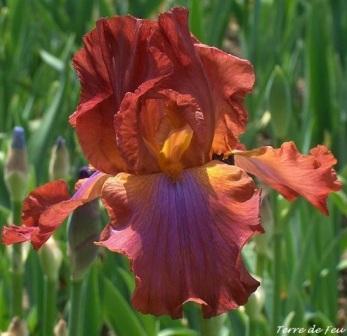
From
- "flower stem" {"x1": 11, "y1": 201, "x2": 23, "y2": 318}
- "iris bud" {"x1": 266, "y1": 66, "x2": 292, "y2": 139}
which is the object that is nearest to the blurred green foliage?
"iris bud" {"x1": 266, "y1": 66, "x2": 292, "y2": 139}

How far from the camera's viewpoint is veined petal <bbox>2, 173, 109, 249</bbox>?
3.19 feet

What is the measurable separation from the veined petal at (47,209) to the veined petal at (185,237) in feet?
0.16

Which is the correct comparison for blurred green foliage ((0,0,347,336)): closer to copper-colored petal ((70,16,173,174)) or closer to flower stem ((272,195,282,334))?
flower stem ((272,195,282,334))

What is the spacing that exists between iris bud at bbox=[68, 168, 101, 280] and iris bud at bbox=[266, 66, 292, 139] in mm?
422

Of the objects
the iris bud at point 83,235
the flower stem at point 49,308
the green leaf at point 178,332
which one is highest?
the iris bud at point 83,235

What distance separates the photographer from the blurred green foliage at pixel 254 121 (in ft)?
4.82

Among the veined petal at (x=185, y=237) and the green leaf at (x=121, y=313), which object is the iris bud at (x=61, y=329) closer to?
the green leaf at (x=121, y=313)

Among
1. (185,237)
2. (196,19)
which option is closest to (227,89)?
(185,237)

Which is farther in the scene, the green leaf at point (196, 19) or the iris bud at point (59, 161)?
the green leaf at point (196, 19)

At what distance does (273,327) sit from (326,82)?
1.01 metres

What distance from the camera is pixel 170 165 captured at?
1003mm

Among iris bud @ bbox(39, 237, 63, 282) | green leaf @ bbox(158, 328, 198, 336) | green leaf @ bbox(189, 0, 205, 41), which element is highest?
green leaf @ bbox(189, 0, 205, 41)

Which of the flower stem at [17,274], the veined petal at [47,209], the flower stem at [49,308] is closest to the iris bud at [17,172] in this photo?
the flower stem at [17,274]

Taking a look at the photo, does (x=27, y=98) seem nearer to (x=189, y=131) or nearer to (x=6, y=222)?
(x=6, y=222)
